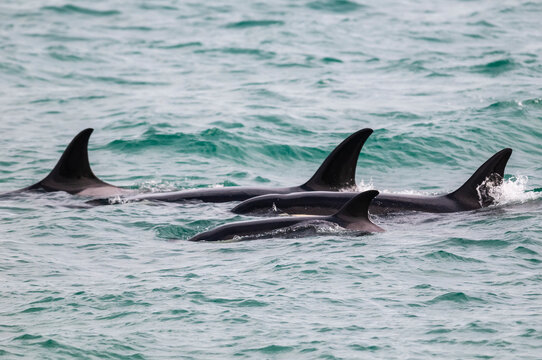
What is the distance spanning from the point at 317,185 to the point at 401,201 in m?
1.64

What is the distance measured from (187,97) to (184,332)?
17070 millimetres

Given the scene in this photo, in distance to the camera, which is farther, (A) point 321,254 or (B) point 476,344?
(A) point 321,254

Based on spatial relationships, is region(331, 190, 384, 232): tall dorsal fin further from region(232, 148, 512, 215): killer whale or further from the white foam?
the white foam

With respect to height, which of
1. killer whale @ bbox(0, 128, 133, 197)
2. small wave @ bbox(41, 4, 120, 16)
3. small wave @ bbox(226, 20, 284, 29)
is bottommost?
killer whale @ bbox(0, 128, 133, 197)

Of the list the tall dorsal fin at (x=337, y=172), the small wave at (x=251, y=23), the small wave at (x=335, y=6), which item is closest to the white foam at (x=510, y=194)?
the tall dorsal fin at (x=337, y=172)

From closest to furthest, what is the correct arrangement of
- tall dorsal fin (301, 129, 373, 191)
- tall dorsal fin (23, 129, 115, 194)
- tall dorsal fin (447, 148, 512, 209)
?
tall dorsal fin (447, 148, 512, 209) → tall dorsal fin (301, 129, 373, 191) → tall dorsal fin (23, 129, 115, 194)

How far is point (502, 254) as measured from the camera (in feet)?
42.4

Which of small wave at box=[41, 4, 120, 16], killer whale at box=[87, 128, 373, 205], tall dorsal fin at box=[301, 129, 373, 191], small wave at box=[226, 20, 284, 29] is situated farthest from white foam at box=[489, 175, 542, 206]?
small wave at box=[41, 4, 120, 16]

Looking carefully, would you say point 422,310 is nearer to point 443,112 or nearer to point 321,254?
point 321,254

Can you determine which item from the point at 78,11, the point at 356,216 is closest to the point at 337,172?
the point at 356,216

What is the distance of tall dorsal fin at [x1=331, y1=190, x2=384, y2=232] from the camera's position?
14148mm

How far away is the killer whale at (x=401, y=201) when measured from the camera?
1596 cm

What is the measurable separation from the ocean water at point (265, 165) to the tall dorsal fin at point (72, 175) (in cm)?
48

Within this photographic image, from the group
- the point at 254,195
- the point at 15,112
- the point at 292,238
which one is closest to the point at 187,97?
the point at 15,112
